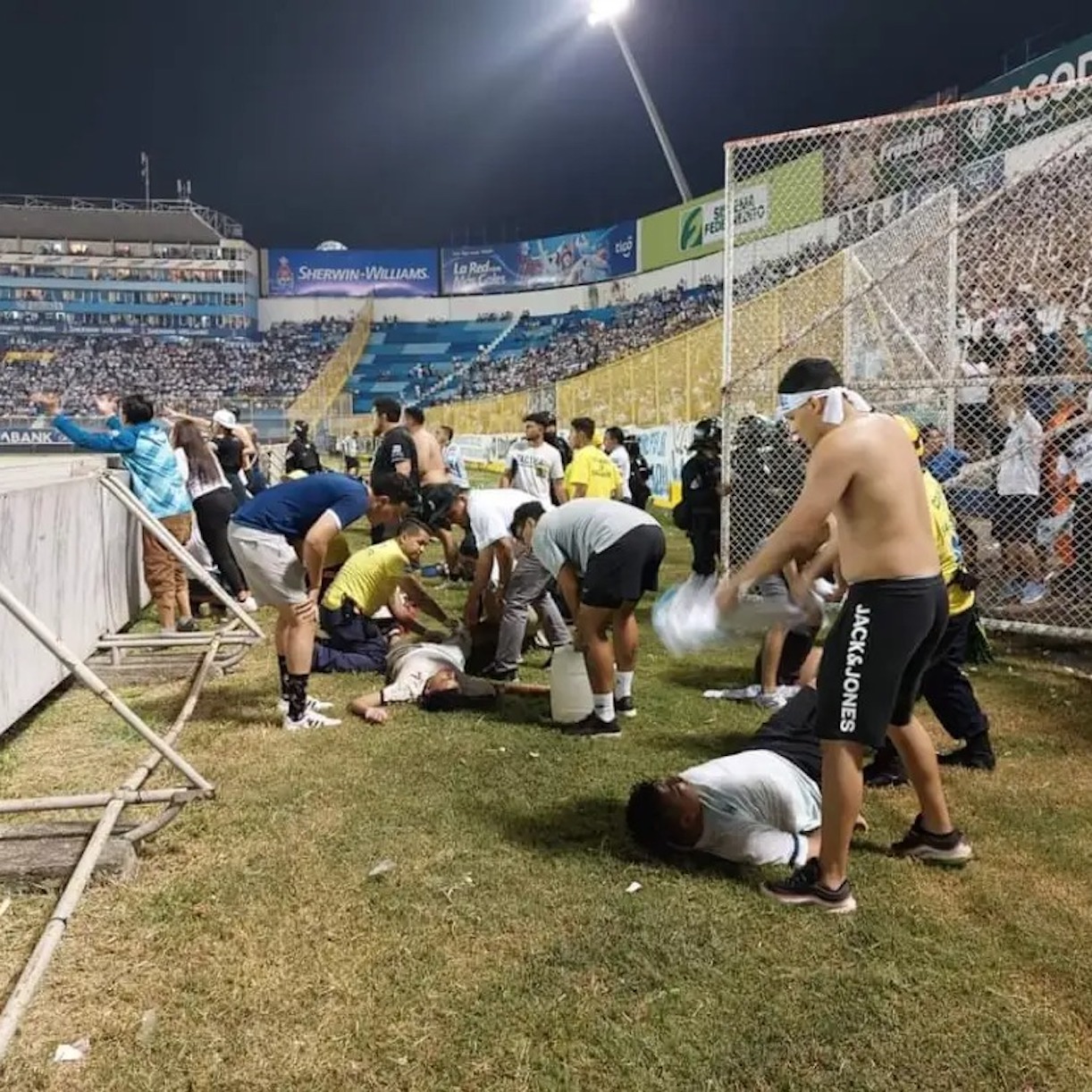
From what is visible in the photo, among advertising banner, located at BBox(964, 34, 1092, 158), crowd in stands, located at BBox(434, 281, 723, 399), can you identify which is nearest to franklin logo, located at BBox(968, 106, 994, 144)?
advertising banner, located at BBox(964, 34, 1092, 158)

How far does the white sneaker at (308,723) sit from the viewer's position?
18.2 ft

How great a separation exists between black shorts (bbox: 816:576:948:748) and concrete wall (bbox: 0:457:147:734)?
414 centimetres

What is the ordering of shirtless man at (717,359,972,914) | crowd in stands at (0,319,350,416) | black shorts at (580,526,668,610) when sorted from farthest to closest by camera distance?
1. crowd in stands at (0,319,350,416)
2. black shorts at (580,526,668,610)
3. shirtless man at (717,359,972,914)

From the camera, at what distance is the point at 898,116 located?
748 centimetres

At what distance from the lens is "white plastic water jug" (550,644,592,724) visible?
554cm

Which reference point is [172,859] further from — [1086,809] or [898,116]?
[898,116]

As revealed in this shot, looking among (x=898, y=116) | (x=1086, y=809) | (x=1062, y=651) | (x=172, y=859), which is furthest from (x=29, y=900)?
(x=898, y=116)

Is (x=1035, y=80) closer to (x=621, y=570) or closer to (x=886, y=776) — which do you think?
(x=621, y=570)

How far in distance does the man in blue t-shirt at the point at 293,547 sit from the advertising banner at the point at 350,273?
233ft

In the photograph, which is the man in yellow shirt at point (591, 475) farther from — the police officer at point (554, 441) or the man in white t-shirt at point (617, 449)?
the man in white t-shirt at point (617, 449)

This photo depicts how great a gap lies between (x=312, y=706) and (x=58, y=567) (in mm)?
2100

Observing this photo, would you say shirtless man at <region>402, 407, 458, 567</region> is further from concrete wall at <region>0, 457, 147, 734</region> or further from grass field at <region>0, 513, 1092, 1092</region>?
grass field at <region>0, 513, 1092, 1092</region>

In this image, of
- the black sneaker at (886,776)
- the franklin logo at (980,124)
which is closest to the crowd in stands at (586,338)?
the franklin logo at (980,124)

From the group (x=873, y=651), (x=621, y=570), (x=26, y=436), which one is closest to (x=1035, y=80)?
(x=621, y=570)
